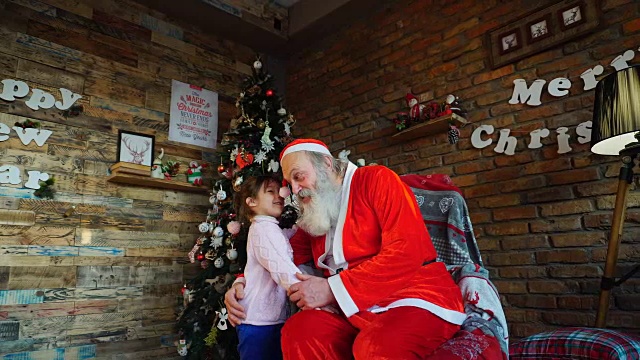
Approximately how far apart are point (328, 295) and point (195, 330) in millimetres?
2006

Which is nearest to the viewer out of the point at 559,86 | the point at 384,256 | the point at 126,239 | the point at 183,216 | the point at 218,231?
the point at 384,256

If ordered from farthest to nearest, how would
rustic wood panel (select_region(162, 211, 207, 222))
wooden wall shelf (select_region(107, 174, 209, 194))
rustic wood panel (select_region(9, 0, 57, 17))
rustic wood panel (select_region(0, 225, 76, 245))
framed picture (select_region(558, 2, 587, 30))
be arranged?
rustic wood panel (select_region(162, 211, 207, 222)) < wooden wall shelf (select_region(107, 174, 209, 194)) < rustic wood panel (select_region(9, 0, 57, 17)) < rustic wood panel (select_region(0, 225, 76, 245)) < framed picture (select_region(558, 2, 587, 30))

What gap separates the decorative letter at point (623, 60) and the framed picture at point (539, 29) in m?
0.46

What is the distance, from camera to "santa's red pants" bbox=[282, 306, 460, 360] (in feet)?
4.30

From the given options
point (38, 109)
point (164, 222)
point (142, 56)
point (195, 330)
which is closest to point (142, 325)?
point (195, 330)

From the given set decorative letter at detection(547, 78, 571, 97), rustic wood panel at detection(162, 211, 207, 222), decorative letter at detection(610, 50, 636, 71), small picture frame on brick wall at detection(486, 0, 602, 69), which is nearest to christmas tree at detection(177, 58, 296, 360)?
rustic wood panel at detection(162, 211, 207, 222)

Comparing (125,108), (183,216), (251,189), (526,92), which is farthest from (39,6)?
(526,92)

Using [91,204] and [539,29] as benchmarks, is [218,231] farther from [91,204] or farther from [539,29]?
[539,29]

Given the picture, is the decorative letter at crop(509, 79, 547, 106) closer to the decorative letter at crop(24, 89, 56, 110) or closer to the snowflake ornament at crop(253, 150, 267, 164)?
the snowflake ornament at crop(253, 150, 267, 164)

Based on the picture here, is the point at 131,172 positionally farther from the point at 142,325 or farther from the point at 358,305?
the point at 358,305

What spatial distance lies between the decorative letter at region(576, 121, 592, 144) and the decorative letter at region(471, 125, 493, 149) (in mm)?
561

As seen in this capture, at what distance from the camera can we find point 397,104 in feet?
12.3

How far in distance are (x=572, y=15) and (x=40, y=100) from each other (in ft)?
12.4

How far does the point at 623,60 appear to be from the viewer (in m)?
2.54
